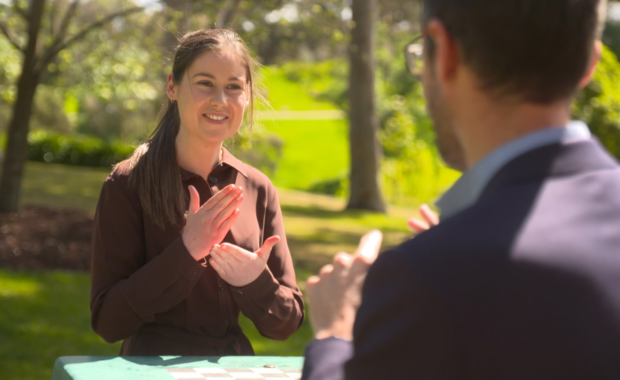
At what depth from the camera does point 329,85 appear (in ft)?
108

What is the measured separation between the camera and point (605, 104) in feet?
51.2

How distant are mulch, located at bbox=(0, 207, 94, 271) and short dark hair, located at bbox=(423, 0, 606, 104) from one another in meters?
8.44

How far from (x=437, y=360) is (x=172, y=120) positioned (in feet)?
6.95

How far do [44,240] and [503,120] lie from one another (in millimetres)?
9461

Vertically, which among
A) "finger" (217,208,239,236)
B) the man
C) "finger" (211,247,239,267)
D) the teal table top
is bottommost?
the teal table top

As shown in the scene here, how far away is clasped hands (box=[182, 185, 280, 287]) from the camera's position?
8.21 ft

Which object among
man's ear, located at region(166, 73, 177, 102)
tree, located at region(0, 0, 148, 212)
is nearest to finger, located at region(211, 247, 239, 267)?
man's ear, located at region(166, 73, 177, 102)

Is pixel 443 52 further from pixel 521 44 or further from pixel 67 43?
pixel 67 43

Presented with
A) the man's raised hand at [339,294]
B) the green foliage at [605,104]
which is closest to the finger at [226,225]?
the man's raised hand at [339,294]

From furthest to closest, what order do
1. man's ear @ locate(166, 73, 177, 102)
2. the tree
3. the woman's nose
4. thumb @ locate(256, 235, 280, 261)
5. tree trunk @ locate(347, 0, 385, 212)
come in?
tree trunk @ locate(347, 0, 385, 212), the tree, man's ear @ locate(166, 73, 177, 102), the woman's nose, thumb @ locate(256, 235, 280, 261)

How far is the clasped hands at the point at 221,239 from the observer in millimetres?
2502

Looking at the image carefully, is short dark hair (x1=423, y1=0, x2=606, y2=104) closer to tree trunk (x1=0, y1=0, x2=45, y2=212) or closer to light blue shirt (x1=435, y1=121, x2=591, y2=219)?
light blue shirt (x1=435, y1=121, x2=591, y2=219)

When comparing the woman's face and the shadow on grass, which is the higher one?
the woman's face

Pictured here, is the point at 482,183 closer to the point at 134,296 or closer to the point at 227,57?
the point at 134,296
